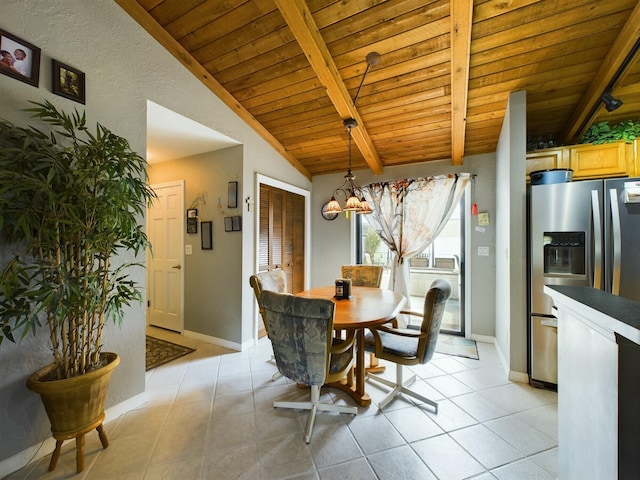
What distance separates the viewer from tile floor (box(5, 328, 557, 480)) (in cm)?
149

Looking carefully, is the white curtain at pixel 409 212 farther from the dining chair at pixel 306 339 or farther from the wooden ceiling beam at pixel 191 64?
the dining chair at pixel 306 339

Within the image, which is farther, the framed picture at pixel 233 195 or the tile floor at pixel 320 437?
the framed picture at pixel 233 195

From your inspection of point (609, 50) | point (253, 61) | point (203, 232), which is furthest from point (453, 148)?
point (203, 232)

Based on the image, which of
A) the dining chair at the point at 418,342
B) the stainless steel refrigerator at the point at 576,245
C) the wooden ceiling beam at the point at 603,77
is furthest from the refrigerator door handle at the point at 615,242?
the dining chair at the point at 418,342

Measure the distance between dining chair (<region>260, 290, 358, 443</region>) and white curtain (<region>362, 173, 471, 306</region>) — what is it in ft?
7.23

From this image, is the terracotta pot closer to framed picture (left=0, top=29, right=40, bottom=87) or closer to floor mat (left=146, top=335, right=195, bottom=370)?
floor mat (left=146, top=335, right=195, bottom=370)

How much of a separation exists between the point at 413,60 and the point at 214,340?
3.71m

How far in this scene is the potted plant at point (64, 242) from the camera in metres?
1.34

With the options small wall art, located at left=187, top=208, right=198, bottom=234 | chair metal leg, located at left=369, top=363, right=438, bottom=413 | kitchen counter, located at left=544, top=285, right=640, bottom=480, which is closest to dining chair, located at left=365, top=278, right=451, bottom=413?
chair metal leg, located at left=369, top=363, right=438, bottom=413

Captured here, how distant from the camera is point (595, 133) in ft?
8.18

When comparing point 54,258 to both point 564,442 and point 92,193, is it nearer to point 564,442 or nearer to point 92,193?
point 92,193

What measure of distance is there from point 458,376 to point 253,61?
11.9 ft

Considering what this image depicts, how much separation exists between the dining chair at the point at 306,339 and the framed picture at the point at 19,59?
6.27ft

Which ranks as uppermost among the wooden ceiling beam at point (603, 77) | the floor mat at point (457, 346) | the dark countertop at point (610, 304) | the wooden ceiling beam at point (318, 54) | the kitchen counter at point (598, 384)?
the wooden ceiling beam at point (318, 54)
